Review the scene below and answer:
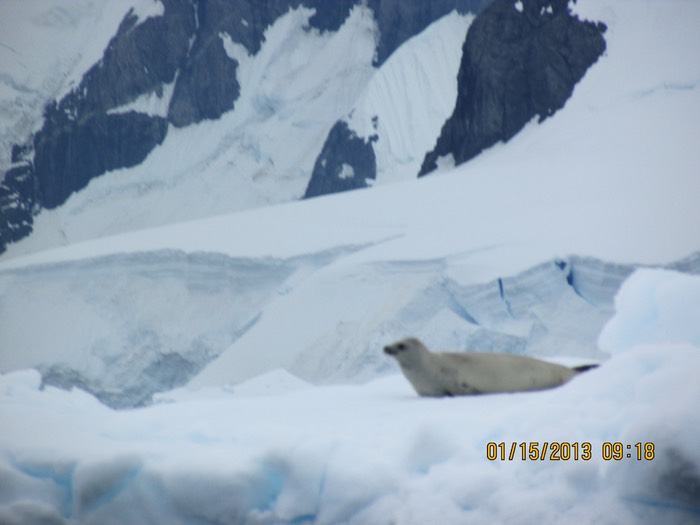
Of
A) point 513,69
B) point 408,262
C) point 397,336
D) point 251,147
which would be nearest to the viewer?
point 397,336

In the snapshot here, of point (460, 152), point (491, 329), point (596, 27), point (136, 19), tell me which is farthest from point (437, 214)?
point (136, 19)

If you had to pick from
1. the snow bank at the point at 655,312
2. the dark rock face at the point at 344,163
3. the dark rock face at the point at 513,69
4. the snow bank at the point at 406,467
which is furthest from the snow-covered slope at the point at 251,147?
the snow bank at the point at 406,467

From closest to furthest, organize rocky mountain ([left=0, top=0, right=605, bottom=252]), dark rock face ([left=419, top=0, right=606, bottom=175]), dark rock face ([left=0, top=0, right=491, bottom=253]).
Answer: dark rock face ([left=419, top=0, right=606, bottom=175]), rocky mountain ([left=0, top=0, right=605, bottom=252]), dark rock face ([left=0, top=0, right=491, bottom=253])

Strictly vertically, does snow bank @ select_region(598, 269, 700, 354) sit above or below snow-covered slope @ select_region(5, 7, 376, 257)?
below

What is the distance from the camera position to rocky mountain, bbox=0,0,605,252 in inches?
998

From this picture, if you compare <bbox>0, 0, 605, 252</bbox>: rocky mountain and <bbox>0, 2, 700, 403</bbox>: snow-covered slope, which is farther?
<bbox>0, 0, 605, 252</bbox>: rocky mountain

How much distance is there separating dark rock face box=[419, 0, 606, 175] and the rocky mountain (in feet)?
21.9

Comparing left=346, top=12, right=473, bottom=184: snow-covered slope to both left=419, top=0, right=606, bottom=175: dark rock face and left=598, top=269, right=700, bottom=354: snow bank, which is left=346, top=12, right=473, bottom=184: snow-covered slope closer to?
left=419, top=0, right=606, bottom=175: dark rock face

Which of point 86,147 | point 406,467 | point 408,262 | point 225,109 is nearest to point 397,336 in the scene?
point 408,262

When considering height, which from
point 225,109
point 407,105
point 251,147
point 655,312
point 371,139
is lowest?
point 655,312

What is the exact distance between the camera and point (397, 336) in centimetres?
773

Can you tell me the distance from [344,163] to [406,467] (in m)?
23.1

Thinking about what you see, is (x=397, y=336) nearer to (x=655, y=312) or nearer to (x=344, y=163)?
(x=655, y=312)
